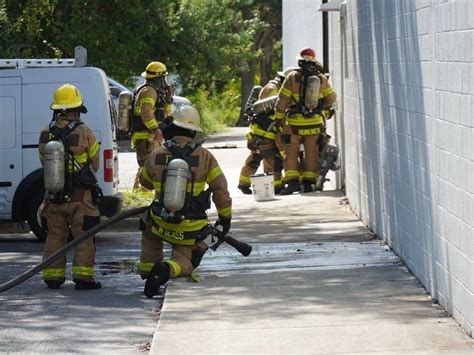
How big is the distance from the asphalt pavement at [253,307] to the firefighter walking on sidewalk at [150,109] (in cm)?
376

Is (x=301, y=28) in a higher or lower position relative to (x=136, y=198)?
higher

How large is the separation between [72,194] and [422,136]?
3.11 meters

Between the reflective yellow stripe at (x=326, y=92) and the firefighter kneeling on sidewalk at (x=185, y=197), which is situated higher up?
the reflective yellow stripe at (x=326, y=92)

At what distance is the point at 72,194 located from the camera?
1101 centimetres

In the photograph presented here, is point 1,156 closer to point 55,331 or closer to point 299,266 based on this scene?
point 299,266

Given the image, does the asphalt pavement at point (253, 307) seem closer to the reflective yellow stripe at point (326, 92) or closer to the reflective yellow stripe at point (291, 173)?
the reflective yellow stripe at point (326, 92)

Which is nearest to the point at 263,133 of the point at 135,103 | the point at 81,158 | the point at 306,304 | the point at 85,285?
the point at 135,103

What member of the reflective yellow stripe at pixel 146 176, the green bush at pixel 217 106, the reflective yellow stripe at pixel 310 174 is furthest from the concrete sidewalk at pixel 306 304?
the green bush at pixel 217 106

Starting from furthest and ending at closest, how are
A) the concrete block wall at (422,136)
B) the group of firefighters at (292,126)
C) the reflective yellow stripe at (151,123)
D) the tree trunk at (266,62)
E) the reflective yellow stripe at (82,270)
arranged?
1. the tree trunk at (266,62)
2. the group of firefighters at (292,126)
3. the reflective yellow stripe at (151,123)
4. the reflective yellow stripe at (82,270)
5. the concrete block wall at (422,136)

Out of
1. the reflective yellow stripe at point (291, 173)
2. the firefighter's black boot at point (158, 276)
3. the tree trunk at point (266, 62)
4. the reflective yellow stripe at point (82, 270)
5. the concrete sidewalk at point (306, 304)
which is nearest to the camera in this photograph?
the concrete sidewalk at point (306, 304)

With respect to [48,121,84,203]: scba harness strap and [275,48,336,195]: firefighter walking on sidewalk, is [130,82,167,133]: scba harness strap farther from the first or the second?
[48,121,84,203]: scba harness strap

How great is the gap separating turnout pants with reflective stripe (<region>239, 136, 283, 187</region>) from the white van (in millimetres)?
5010

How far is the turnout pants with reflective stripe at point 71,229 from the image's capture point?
10906mm

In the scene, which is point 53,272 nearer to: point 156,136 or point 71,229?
point 71,229
